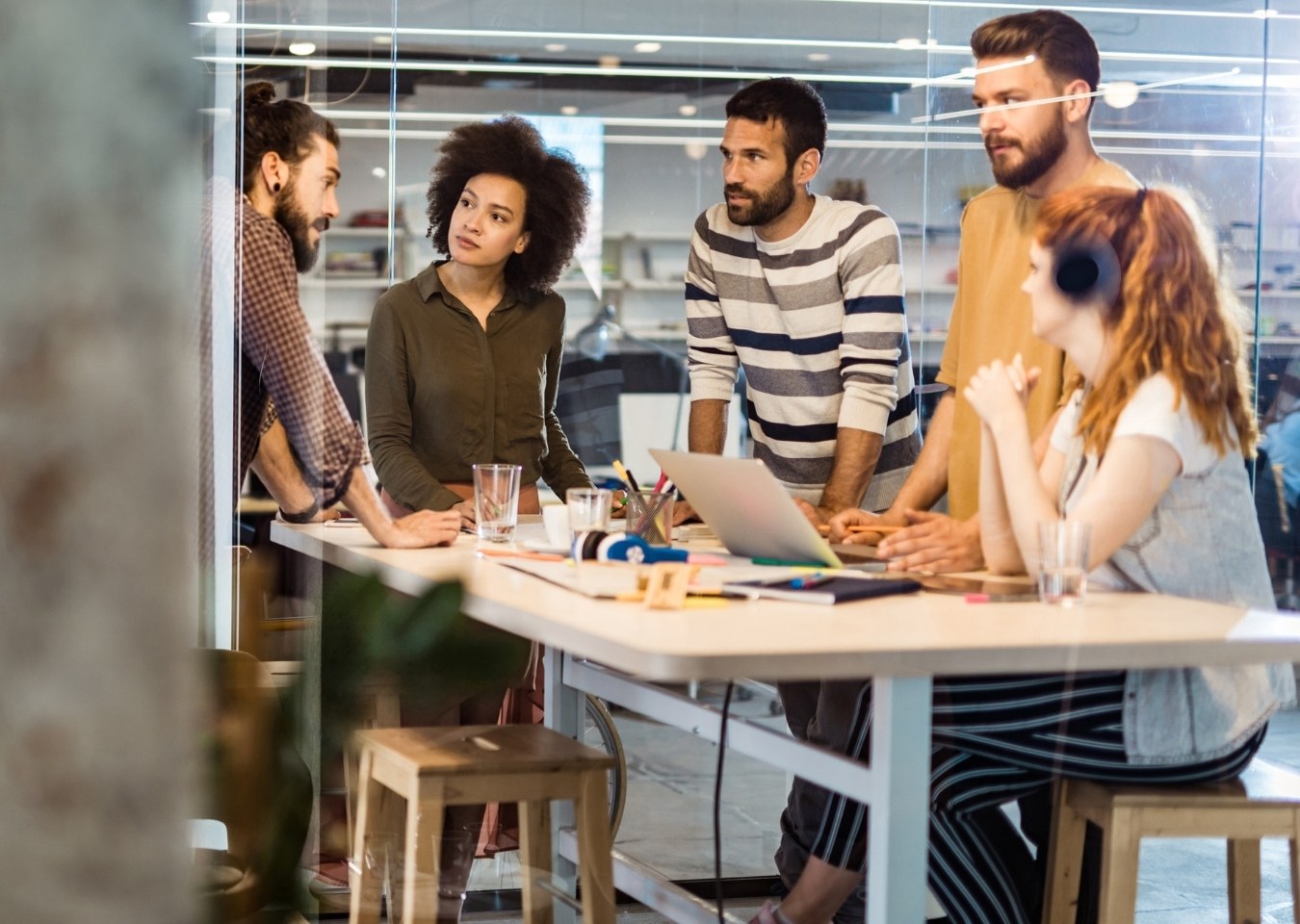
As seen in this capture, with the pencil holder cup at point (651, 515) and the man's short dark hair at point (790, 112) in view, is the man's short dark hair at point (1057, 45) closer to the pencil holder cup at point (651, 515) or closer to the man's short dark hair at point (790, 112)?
the man's short dark hair at point (790, 112)

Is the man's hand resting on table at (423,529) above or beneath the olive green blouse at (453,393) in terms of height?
beneath

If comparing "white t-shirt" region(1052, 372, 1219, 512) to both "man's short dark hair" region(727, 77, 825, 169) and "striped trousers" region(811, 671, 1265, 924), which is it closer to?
"striped trousers" region(811, 671, 1265, 924)

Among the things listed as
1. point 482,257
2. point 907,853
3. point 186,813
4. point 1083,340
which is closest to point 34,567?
point 186,813

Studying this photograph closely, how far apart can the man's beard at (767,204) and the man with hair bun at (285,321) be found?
124 centimetres

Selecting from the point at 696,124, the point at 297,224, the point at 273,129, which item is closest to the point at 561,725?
the point at 297,224

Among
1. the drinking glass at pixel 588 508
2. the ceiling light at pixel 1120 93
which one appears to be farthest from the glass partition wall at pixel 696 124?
the drinking glass at pixel 588 508

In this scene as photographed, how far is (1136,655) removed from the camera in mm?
1300

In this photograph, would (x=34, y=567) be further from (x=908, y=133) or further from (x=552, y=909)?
(x=908, y=133)

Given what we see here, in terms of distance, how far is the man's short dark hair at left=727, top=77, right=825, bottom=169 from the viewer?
Result: 8.55 ft

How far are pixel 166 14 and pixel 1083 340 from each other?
1561 mm

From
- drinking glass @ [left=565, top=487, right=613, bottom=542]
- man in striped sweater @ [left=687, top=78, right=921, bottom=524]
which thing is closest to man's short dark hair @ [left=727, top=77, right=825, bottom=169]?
man in striped sweater @ [left=687, top=78, right=921, bottom=524]

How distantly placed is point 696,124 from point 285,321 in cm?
328

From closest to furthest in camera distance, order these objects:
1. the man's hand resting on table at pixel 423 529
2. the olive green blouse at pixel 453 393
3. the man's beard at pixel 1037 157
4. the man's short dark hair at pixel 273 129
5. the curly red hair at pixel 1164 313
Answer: the man's short dark hair at pixel 273 129
the curly red hair at pixel 1164 313
the man's hand resting on table at pixel 423 529
the man's beard at pixel 1037 157
the olive green blouse at pixel 453 393

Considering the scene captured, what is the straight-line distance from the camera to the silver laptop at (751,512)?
1651mm
